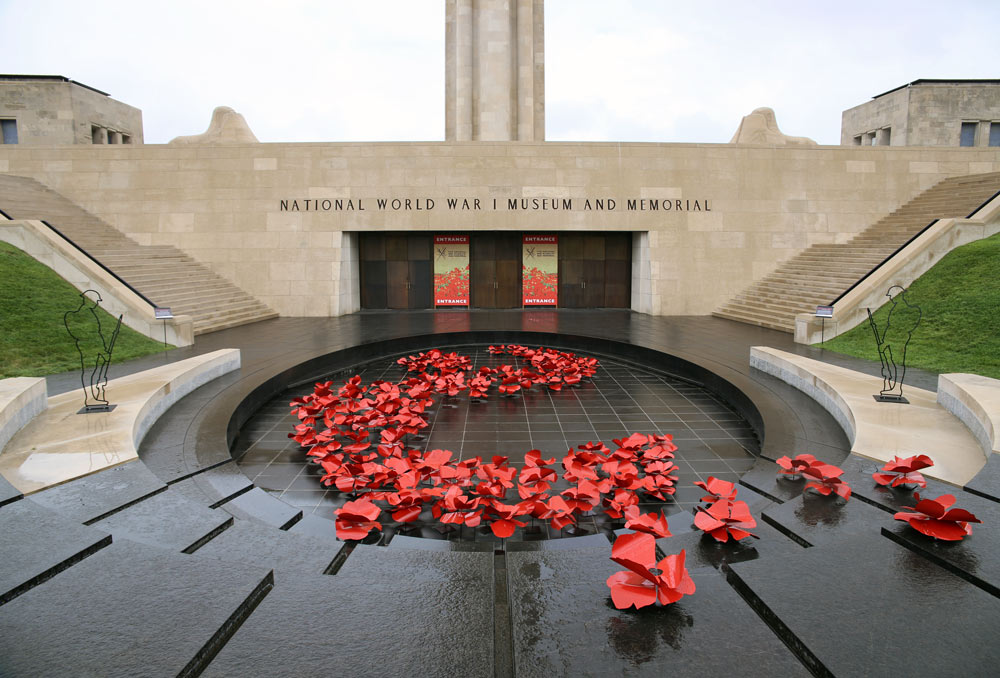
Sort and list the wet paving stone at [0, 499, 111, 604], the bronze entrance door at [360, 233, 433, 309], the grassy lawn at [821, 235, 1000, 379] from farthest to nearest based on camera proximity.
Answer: the bronze entrance door at [360, 233, 433, 309], the grassy lawn at [821, 235, 1000, 379], the wet paving stone at [0, 499, 111, 604]

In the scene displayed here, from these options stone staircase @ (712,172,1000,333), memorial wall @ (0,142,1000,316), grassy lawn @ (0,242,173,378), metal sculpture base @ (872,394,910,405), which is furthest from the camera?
memorial wall @ (0,142,1000,316)

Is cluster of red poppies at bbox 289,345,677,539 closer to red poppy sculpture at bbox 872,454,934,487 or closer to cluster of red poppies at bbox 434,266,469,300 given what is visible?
red poppy sculpture at bbox 872,454,934,487

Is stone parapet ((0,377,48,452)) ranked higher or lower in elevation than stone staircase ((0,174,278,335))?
lower

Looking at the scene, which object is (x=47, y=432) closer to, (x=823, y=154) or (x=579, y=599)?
(x=579, y=599)

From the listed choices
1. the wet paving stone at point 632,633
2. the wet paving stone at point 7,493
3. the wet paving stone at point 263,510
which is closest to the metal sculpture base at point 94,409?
the wet paving stone at point 7,493

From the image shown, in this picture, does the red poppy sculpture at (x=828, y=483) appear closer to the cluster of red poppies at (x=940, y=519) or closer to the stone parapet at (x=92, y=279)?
the cluster of red poppies at (x=940, y=519)

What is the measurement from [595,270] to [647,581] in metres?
16.4

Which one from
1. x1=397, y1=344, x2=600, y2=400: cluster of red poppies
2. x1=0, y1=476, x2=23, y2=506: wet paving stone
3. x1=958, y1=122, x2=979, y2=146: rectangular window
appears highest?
x1=958, y1=122, x2=979, y2=146: rectangular window

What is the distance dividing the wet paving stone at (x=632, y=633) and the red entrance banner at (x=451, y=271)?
15867mm

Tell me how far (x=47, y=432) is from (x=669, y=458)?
5320 millimetres

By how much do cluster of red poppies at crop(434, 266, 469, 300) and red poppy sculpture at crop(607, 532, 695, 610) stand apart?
631 inches

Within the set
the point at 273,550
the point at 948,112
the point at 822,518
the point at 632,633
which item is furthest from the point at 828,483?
the point at 948,112

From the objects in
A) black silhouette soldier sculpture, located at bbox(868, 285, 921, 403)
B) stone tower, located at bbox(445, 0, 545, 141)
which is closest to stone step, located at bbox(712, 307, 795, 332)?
black silhouette soldier sculpture, located at bbox(868, 285, 921, 403)

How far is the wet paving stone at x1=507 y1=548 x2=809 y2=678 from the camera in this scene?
2.16m
